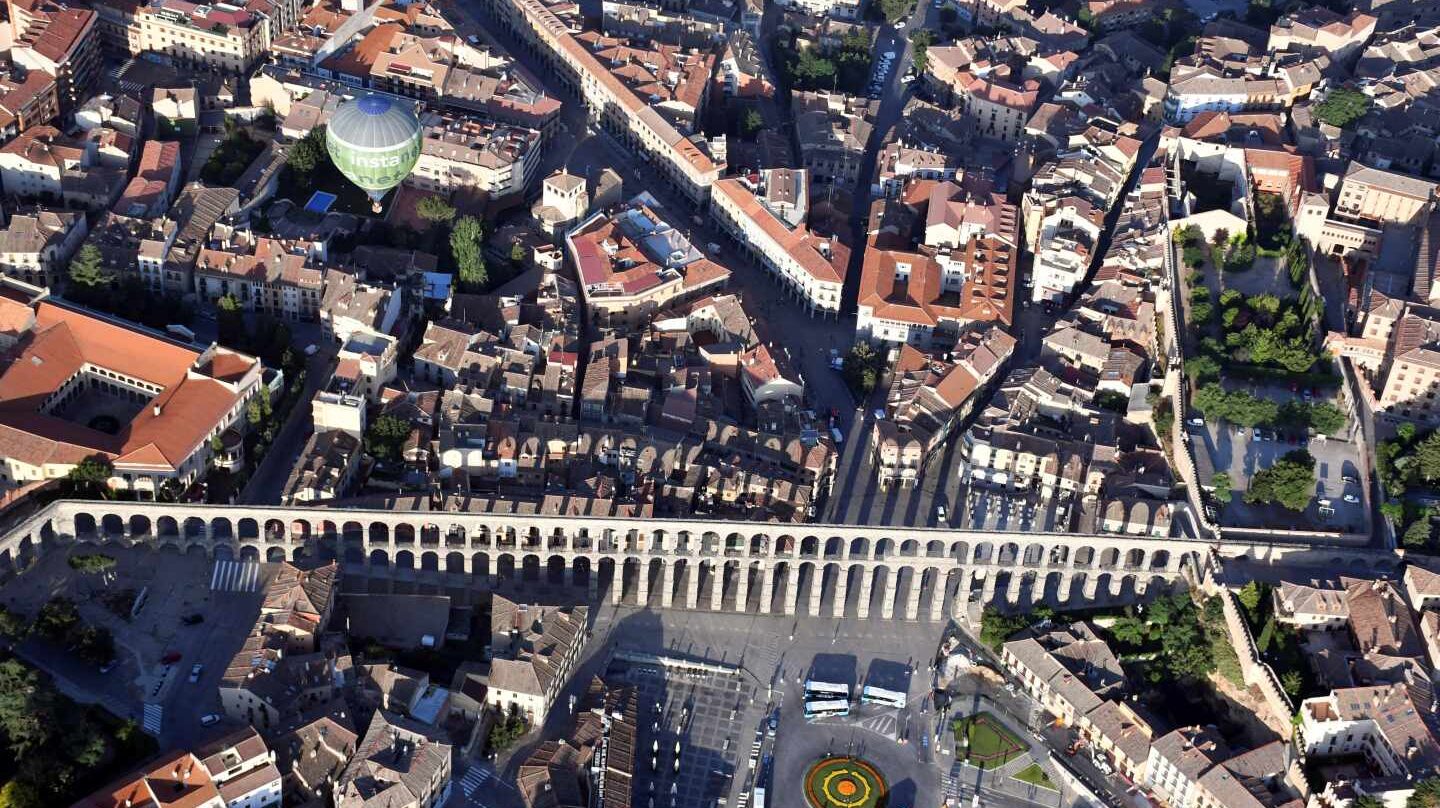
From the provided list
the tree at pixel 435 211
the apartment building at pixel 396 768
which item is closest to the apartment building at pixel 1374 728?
the apartment building at pixel 396 768

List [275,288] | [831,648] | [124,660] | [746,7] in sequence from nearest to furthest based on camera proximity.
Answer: [124,660] → [831,648] → [275,288] → [746,7]

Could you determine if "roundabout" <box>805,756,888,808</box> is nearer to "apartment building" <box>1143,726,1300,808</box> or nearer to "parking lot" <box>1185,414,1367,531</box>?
"apartment building" <box>1143,726,1300,808</box>

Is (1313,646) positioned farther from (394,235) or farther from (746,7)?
(746,7)

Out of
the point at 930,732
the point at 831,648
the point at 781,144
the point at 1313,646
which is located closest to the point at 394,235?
the point at 781,144

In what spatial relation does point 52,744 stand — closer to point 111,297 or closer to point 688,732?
point 688,732

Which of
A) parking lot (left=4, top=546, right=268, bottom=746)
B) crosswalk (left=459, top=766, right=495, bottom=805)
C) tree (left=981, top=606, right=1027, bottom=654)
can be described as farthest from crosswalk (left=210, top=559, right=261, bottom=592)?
tree (left=981, top=606, right=1027, bottom=654)

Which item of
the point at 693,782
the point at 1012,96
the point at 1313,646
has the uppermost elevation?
the point at 1012,96
